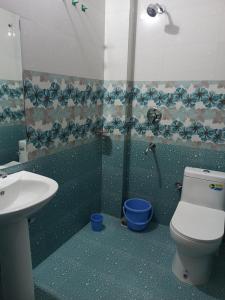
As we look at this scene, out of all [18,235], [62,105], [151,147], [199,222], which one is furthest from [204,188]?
[18,235]

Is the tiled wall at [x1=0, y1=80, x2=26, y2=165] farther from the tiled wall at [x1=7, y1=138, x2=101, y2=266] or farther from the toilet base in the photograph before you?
the toilet base

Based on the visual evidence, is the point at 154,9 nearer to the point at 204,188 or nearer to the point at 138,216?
the point at 204,188

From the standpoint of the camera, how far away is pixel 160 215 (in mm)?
2393

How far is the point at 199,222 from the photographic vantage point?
1.67 metres

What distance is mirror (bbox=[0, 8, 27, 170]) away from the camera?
52.0 inches

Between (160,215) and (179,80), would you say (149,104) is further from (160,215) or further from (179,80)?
(160,215)

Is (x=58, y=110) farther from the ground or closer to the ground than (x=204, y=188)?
farther from the ground

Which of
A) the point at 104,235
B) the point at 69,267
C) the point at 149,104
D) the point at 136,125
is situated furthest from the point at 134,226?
the point at 149,104

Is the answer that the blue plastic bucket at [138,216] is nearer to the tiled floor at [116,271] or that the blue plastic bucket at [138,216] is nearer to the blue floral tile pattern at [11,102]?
the tiled floor at [116,271]

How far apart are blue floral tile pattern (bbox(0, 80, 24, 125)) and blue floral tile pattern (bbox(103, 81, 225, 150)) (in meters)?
1.03

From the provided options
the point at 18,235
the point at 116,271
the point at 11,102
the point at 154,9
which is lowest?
the point at 116,271

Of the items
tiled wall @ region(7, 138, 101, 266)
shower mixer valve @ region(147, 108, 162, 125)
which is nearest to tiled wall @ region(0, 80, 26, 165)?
tiled wall @ region(7, 138, 101, 266)

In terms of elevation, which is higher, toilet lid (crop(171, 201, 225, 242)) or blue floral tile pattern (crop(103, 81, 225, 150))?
blue floral tile pattern (crop(103, 81, 225, 150))

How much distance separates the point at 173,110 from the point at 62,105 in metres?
1.02
